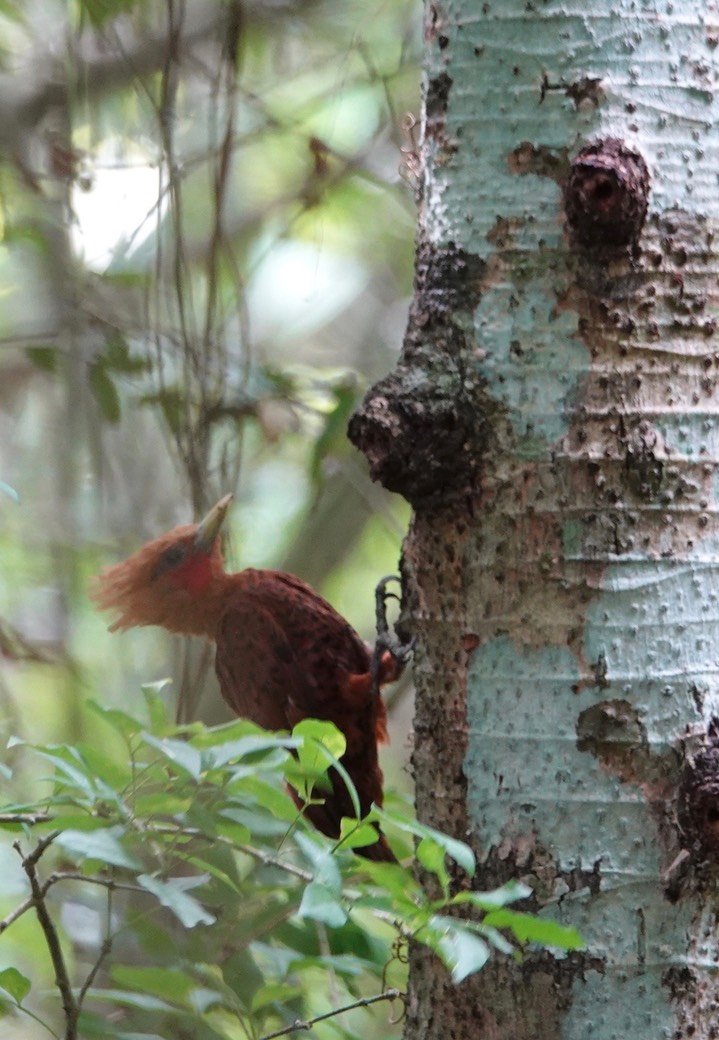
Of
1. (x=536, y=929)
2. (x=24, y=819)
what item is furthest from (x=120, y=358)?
(x=536, y=929)

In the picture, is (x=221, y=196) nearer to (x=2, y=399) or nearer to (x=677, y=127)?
(x=677, y=127)

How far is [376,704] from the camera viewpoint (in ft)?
6.25

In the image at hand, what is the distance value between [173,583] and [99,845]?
4.36ft

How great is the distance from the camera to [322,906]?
72 cm

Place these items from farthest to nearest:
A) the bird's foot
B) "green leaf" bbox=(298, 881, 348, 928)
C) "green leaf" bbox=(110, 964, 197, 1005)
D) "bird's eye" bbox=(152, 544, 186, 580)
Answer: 1. "bird's eye" bbox=(152, 544, 186, 580)
2. the bird's foot
3. "green leaf" bbox=(110, 964, 197, 1005)
4. "green leaf" bbox=(298, 881, 348, 928)

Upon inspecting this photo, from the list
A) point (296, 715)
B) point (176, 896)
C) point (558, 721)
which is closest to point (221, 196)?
point (296, 715)

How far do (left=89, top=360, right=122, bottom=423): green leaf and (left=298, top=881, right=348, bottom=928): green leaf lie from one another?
145cm

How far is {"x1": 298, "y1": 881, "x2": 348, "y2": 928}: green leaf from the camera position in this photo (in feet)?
2.33

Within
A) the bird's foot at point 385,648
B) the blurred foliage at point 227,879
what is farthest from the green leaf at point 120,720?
the bird's foot at point 385,648

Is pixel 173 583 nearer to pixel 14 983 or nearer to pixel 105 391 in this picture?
pixel 105 391

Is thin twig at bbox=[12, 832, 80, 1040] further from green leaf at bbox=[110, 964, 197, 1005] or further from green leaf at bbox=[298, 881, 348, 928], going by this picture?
green leaf at bbox=[298, 881, 348, 928]

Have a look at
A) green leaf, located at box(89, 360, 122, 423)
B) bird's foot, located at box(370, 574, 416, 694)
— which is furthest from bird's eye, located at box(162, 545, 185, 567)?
bird's foot, located at box(370, 574, 416, 694)

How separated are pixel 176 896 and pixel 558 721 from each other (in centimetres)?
41

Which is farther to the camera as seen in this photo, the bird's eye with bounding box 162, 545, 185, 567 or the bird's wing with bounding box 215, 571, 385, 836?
the bird's eye with bounding box 162, 545, 185, 567
